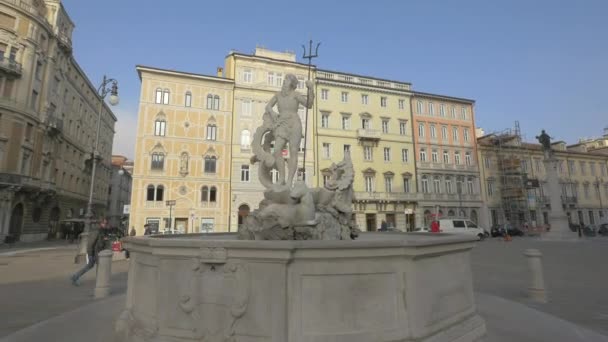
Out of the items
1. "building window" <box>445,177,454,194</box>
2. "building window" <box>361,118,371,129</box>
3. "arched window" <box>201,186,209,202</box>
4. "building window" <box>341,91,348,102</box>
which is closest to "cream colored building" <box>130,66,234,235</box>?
"arched window" <box>201,186,209,202</box>

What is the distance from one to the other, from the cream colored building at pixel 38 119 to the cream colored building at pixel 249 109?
17.4m

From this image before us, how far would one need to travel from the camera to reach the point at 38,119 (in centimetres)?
3027

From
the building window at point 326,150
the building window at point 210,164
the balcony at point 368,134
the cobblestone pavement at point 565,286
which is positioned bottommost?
the cobblestone pavement at point 565,286

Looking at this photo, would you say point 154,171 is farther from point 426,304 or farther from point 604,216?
point 604,216

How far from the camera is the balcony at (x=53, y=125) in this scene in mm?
31703

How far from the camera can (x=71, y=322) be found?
5109mm

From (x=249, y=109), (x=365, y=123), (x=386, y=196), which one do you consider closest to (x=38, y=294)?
(x=249, y=109)

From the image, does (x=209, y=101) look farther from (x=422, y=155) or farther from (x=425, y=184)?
(x=425, y=184)

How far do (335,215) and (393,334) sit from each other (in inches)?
120

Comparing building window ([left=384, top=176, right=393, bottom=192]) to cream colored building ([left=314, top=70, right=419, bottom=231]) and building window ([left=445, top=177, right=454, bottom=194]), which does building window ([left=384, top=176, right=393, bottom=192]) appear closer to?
cream colored building ([left=314, top=70, right=419, bottom=231])

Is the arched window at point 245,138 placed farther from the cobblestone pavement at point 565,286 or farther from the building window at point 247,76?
the cobblestone pavement at point 565,286

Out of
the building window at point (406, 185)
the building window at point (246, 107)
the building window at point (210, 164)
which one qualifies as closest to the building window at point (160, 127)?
the building window at point (210, 164)

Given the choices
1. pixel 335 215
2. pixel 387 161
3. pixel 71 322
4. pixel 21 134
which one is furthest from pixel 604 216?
pixel 21 134

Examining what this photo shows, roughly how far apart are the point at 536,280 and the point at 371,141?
106ft
